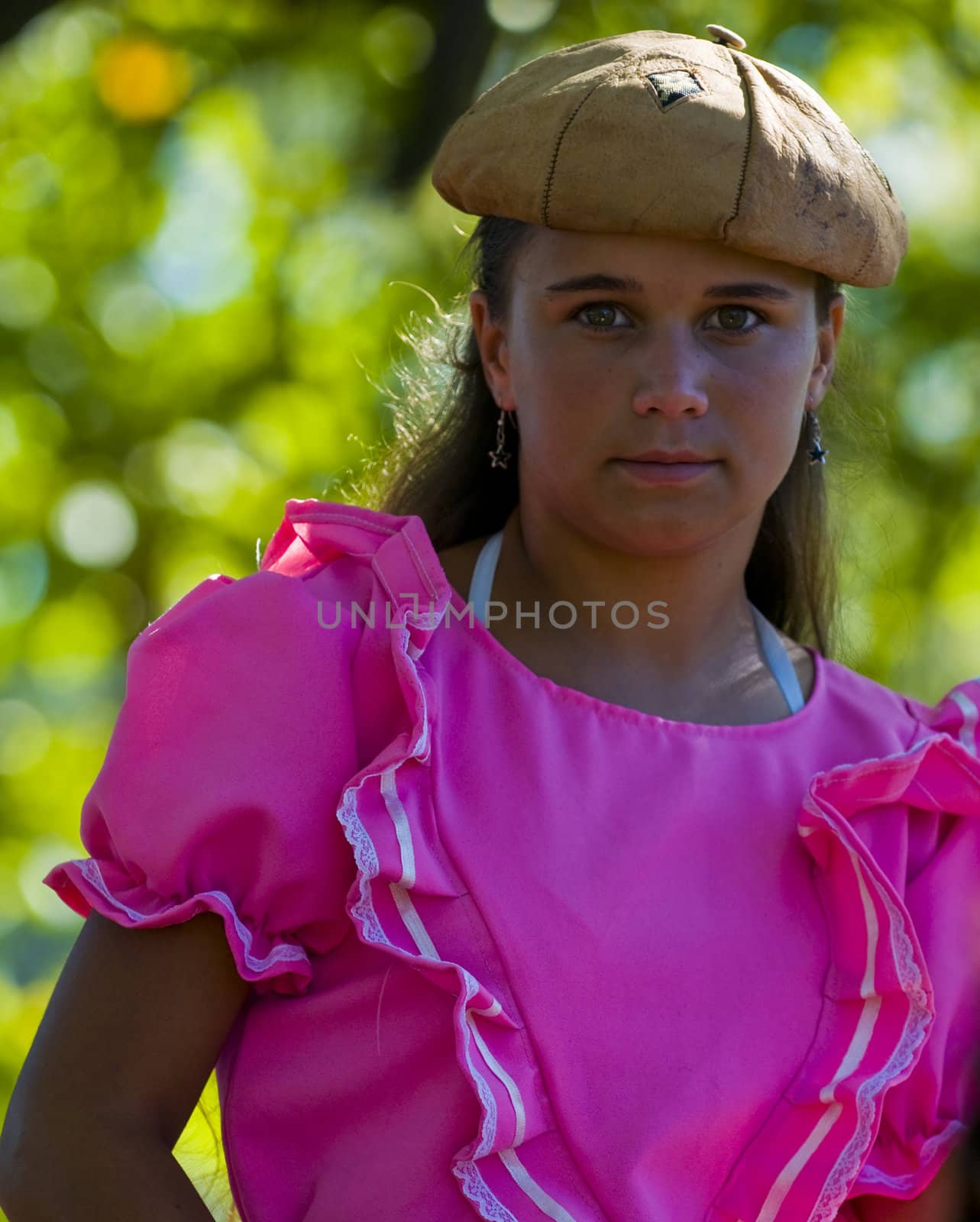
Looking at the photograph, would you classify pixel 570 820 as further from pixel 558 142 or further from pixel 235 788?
pixel 558 142

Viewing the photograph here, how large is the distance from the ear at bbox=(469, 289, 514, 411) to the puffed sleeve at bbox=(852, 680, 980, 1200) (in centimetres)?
65

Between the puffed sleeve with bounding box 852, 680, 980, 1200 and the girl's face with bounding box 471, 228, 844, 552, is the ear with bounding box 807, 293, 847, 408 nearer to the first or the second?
the girl's face with bounding box 471, 228, 844, 552

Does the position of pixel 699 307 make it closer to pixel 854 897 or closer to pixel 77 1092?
pixel 854 897

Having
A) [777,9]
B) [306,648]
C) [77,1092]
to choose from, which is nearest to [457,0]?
[777,9]

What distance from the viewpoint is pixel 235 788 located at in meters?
1.66

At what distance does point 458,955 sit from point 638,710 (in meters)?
0.40

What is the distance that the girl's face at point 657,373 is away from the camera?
1.83m

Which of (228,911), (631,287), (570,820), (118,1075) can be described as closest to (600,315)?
(631,287)

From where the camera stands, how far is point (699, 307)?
Result: 1.85m

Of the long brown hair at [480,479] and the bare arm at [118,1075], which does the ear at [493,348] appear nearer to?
the long brown hair at [480,479]

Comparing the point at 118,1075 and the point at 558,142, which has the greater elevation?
the point at 558,142

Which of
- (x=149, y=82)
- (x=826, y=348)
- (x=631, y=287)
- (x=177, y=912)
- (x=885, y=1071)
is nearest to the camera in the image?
(x=177, y=912)

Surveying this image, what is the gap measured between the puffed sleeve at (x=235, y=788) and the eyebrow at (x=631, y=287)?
1.50 ft

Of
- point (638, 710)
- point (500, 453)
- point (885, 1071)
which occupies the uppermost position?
point (500, 453)
